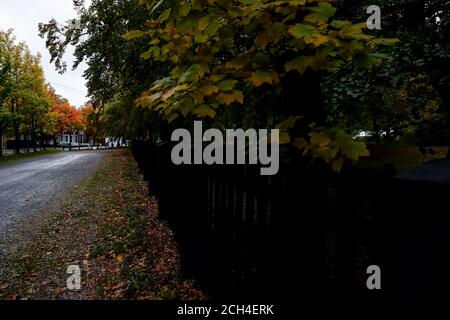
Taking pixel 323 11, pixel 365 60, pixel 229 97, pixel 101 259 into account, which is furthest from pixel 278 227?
pixel 101 259

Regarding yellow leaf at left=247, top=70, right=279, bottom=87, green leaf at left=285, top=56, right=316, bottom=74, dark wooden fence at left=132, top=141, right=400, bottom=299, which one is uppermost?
green leaf at left=285, top=56, right=316, bottom=74

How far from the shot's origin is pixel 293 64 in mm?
2510

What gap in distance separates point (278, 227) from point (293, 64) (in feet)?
3.87

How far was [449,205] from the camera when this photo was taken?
1.37m

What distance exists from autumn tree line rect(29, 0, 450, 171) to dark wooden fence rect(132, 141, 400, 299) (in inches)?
14.2

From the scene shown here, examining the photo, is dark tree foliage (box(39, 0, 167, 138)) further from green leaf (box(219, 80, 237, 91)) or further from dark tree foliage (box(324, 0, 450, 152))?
green leaf (box(219, 80, 237, 91))

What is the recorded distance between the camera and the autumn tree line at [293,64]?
7.80 ft

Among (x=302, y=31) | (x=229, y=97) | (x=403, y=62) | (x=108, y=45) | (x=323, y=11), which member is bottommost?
(x=229, y=97)

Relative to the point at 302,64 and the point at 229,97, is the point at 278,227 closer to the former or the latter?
the point at 229,97

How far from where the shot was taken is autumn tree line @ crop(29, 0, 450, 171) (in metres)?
2.38

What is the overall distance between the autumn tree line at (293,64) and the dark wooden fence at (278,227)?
0.36 metres

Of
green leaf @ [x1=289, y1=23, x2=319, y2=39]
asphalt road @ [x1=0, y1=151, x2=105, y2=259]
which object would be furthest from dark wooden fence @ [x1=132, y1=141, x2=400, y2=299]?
asphalt road @ [x1=0, y1=151, x2=105, y2=259]

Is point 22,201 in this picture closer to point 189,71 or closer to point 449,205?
point 189,71
